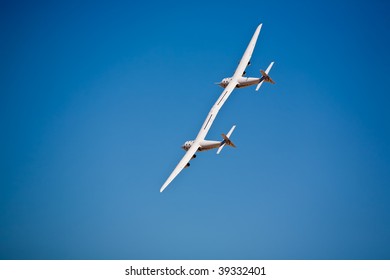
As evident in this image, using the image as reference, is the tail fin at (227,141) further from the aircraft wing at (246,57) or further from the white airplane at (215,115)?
the aircraft wing at (246,57)

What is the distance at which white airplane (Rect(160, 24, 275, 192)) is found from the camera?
87.9 metres

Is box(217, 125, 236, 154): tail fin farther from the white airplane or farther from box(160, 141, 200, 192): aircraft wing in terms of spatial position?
box(160, 141, 200, 192): aircraft wing

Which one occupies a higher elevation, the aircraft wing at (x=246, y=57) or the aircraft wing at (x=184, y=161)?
the aircraft wing at (x=246, y=57)

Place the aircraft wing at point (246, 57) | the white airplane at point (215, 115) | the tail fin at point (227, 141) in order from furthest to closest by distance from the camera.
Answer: the aircraft wing at point (246, 57), the white airplane at point (215, 115), the tail fin at point (227, 141)

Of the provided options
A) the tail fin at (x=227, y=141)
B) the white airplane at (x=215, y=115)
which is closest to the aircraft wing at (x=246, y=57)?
the white airplane at (x=215, y=115)

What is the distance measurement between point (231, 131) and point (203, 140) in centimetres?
504

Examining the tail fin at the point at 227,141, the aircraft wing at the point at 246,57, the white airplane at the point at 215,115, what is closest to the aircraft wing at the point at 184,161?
the white airplane at the point at 215,115

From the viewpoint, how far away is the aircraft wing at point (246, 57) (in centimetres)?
9894

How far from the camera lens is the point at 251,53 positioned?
102062 mm

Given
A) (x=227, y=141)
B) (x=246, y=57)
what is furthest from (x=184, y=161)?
(x=246, y=57)

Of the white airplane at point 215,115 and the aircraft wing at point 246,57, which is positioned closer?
the white airplane at point 215,115

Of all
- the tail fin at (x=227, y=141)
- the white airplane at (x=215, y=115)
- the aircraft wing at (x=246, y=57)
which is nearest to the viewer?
the tail fin at (x=227, y=141)

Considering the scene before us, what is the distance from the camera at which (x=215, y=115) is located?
303 ft
